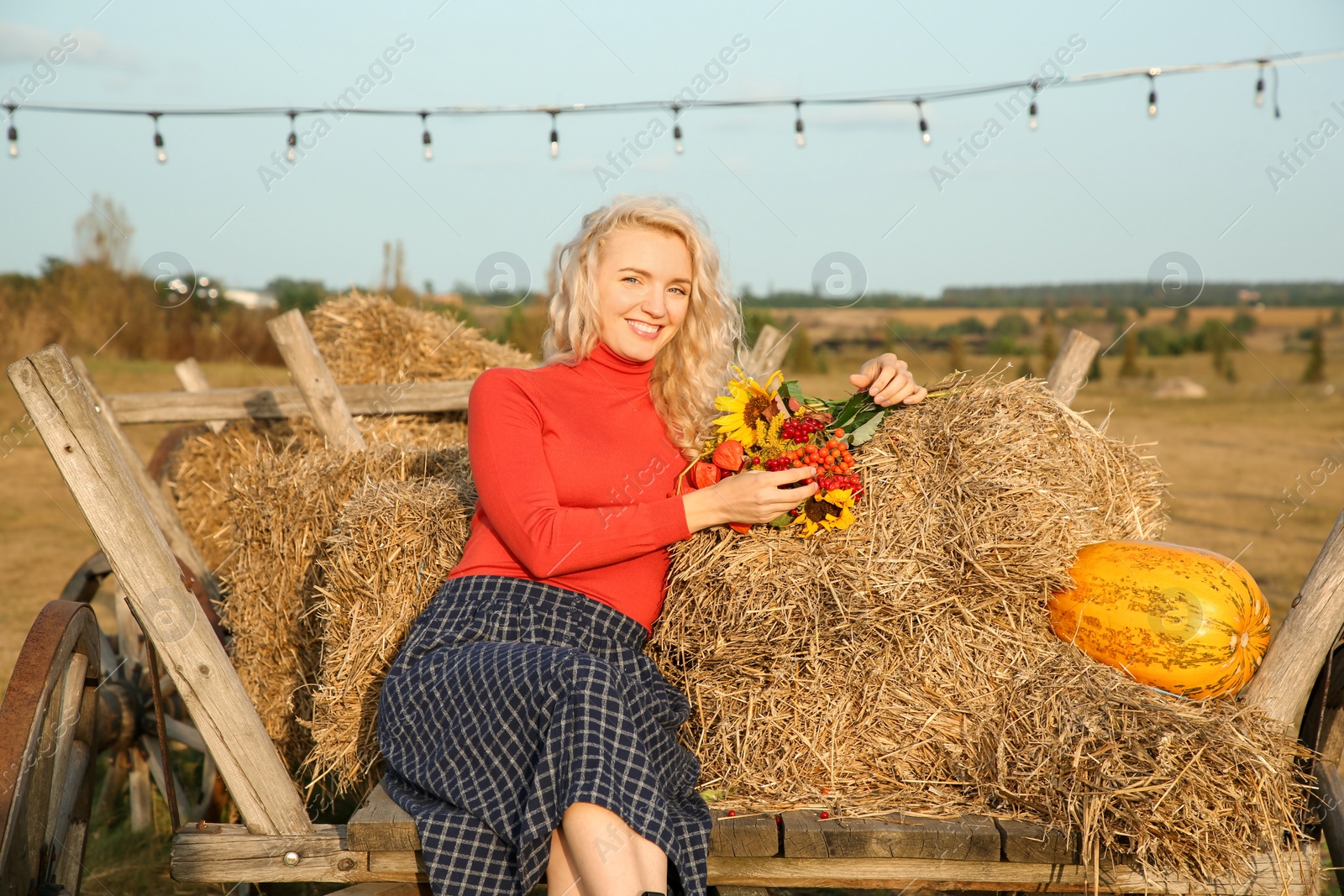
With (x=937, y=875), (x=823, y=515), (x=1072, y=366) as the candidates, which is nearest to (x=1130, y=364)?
(x=1072, y=366)

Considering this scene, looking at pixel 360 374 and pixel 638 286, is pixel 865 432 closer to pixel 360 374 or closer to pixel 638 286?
pixel 638 286

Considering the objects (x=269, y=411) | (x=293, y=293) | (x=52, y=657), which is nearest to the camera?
(x=52, y=657)

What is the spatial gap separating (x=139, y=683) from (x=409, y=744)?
2897 millimetres

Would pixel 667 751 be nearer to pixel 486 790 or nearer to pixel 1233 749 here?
pixel 486 790

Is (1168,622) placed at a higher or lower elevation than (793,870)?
higher

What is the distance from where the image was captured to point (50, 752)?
263cm

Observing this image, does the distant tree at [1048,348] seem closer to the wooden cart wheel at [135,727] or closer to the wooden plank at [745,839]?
the wooden cart wheel at [135,727]

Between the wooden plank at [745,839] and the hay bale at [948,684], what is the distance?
122 mm

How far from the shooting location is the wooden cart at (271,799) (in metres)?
2.09

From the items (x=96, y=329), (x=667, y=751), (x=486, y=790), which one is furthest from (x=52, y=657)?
(x=96, y=329)

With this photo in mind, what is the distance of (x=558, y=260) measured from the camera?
2.97 metres

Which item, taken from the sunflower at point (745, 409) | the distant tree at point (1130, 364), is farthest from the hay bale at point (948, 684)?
the distant tree at point (1130, 364)

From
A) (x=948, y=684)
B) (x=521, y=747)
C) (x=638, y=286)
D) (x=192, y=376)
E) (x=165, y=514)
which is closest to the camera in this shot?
(x=521, y=747)

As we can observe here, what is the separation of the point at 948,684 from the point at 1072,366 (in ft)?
6.94
